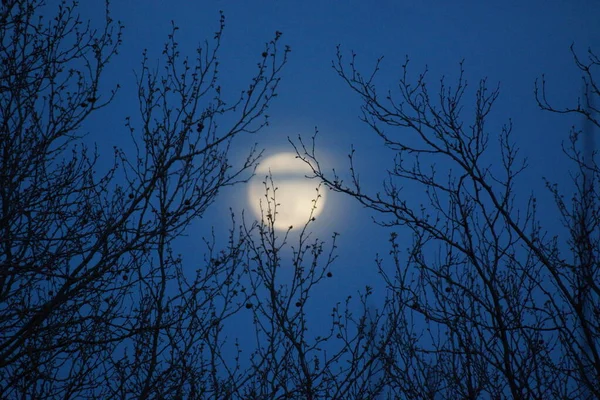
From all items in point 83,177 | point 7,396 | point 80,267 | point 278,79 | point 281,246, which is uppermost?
point 278,79

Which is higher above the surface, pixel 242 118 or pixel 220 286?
pixel 242 118

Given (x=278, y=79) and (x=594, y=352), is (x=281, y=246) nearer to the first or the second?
(x=278, y=79)

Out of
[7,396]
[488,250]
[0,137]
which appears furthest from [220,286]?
[488,250]

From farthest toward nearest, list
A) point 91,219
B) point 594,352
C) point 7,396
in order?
point 91,219
point 7,396
point 594,352

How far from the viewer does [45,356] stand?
218 inches

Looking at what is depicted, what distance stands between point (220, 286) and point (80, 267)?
1.81 m

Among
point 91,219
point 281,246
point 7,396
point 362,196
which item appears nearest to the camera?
point 362,196

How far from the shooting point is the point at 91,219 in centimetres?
499

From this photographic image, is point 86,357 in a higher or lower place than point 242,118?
lower

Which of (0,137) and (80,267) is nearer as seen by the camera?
(80,267)

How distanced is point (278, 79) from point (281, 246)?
1.86 metres

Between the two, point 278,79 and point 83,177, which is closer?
point 278,79

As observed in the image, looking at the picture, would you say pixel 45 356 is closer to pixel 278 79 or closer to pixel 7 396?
pixel 7 396

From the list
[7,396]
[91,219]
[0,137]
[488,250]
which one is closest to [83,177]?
[91,219]
